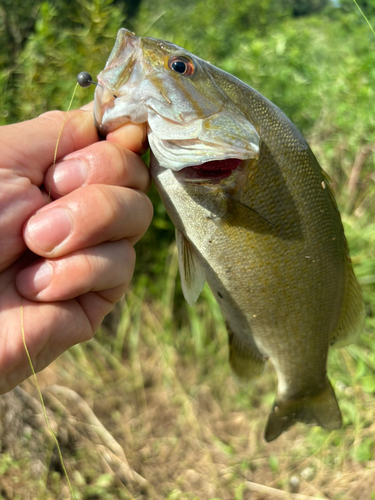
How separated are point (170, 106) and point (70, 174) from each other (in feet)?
1.04

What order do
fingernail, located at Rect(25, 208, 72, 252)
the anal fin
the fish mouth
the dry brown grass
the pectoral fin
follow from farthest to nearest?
the dry brown grass
the anal fin
the pectoral fin
the fish mouth
fingernail, located at Rect(25, 208, 72, 252)

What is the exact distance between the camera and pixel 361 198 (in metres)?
3.01

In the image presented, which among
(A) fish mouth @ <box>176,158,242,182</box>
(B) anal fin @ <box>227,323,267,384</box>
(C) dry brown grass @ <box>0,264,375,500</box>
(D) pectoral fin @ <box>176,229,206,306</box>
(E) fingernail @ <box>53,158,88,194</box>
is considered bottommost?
(C) dry brown grass @ <box>0,264,375,500</box>

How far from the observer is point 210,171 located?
42.0 inches

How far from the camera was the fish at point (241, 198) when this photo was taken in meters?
0.98

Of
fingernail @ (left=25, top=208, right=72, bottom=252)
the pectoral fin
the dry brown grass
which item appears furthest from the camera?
the dry brown grass

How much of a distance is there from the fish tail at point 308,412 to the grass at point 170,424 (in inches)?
40.4

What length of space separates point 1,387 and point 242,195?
0.84 metres

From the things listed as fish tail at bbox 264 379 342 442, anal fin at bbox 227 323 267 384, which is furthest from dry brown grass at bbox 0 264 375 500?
anal fin at bbox 227 323 267 384

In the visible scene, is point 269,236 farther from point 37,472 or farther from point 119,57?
point 37,472

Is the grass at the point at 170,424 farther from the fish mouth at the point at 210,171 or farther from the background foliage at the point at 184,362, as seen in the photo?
the fish mouth at the point at 210,171

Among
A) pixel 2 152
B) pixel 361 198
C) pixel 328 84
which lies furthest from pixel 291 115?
pixel 2 152

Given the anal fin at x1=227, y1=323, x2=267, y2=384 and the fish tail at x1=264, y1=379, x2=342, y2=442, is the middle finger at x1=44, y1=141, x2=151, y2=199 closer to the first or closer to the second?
the anal fin at x1=227, y1=323, x2=267, y2=384

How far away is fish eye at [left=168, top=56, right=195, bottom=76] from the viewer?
1011 millimetres
